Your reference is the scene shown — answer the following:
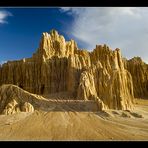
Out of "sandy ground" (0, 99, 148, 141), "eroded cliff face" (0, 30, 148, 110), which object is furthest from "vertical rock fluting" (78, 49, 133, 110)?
"sandy ground" (0, 99, 148, 141)

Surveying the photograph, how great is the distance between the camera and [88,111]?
2327 cm

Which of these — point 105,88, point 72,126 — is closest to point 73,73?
point 105,88

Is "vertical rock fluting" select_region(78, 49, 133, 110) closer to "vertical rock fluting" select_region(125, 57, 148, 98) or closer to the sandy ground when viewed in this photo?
the sandy ground

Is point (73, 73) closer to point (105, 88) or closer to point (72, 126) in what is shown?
point (105, 88)

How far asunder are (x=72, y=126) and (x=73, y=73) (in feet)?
49.8

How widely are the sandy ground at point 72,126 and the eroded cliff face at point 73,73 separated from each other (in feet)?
8.67

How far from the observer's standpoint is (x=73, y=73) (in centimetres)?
3381

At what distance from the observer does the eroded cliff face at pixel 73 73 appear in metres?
29.9

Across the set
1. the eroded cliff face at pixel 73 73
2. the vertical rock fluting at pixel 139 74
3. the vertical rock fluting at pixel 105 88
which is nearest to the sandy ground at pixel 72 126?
the eroded cliff face at pixel 73 73

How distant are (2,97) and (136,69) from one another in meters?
37.2

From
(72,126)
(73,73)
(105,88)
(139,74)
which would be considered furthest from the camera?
(139,74)

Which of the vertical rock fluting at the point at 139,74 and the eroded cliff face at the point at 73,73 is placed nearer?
the eroded cliff face at the point at 73,73

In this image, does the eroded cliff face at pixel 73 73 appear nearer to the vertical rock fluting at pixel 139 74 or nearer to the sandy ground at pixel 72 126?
the sandy ground at pixel 72 126

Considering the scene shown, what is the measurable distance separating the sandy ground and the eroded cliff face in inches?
104
